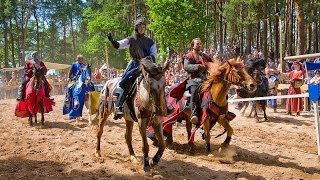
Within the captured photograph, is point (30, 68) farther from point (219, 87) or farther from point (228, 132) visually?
point (228, 132)

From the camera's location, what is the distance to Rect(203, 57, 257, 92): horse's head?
25.0 feet

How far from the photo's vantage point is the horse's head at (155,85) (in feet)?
20.6

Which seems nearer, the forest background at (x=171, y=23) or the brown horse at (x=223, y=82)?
the brown horse at (x=223, y=82)

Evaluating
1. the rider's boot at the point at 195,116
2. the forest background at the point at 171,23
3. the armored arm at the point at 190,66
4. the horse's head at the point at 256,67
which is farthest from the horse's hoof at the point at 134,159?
the forest background at the point at 171,23

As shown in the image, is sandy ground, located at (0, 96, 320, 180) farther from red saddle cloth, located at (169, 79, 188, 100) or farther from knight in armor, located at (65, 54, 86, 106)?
knight in armor, located at (65, 54, 86, 106)

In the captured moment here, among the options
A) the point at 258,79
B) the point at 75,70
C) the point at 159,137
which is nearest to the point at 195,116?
the point at 159,137

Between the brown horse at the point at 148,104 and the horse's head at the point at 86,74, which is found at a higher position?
the horse's head at the point at 86,74

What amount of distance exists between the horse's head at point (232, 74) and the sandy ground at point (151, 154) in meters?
1.63

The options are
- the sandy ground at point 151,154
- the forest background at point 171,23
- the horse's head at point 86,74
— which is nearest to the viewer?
the sandy ground at point 151,154

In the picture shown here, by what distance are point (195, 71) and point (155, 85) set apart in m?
2.39

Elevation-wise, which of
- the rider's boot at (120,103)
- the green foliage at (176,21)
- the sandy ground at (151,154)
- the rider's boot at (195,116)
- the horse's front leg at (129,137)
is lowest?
the sandy ground at (151,154)

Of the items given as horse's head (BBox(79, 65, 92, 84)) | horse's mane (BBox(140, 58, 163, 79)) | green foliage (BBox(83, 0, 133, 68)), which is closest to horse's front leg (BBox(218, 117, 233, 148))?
horse's mane (BBox(140, 58, 163, 79))

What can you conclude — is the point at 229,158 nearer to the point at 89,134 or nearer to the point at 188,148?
the point at 188,148

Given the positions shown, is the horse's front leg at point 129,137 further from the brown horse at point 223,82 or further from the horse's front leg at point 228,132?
the horse's front leg at point 228,132
